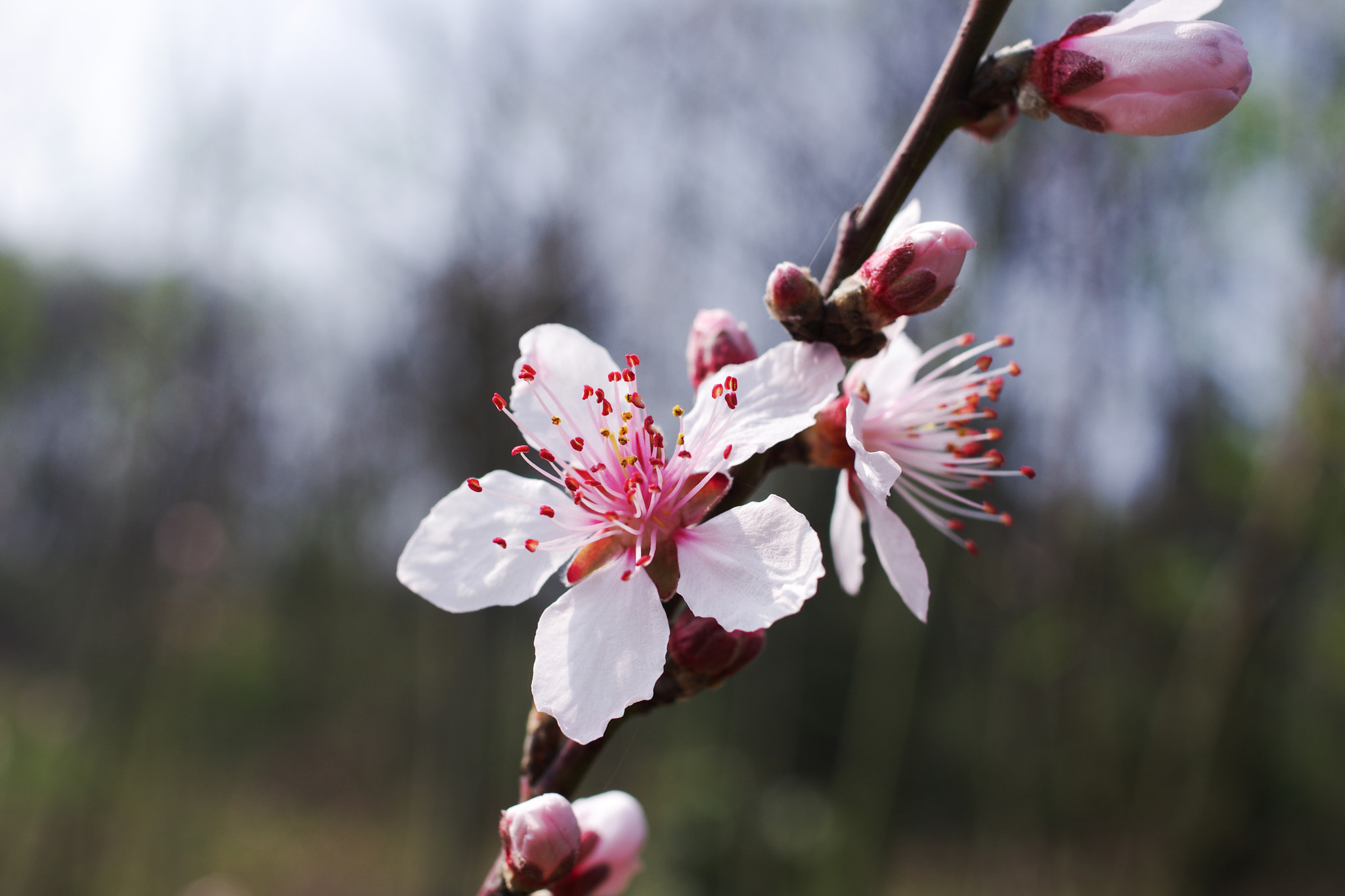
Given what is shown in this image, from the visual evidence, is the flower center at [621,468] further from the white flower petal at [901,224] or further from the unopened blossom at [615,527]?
the white flower petal at [901,224]

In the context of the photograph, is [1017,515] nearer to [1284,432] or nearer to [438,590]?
[1284,432]

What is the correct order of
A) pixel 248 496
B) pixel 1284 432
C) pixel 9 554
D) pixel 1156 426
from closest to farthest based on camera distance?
1. pixel 1284 432
2. pixel 1156 426
3. pixel 248 496
4. pixel 9 554

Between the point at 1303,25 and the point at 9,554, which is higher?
the point at 1303,25

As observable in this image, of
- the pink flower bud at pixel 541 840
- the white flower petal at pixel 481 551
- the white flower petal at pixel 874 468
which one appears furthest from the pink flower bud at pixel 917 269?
the pink flower bud at pixel 541 840

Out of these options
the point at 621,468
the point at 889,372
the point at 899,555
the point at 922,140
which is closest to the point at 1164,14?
the point at 922,140

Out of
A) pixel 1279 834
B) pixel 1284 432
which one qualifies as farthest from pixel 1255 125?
pixel 1279 834

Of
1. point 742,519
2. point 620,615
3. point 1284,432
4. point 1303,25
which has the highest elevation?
point 1303,25

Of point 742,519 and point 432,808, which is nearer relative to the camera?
point 742,519
